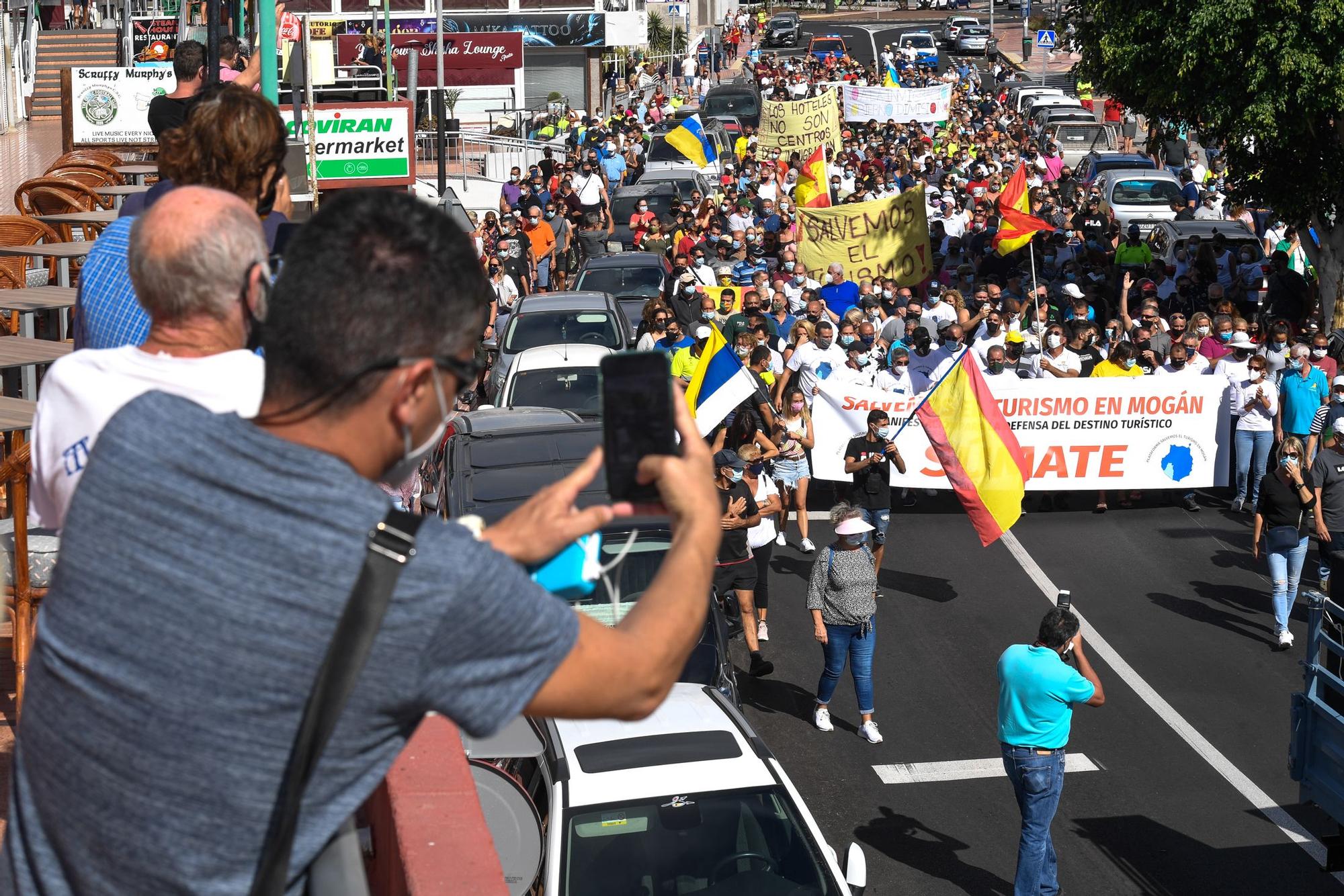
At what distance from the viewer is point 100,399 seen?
2.88 m

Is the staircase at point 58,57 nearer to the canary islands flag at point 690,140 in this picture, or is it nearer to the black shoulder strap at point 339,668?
the canary islands flag at point 690,140

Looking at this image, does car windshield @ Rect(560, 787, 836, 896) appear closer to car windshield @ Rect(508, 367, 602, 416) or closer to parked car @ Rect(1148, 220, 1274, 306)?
car windshield @ Rect(508, 367, 602, 416)

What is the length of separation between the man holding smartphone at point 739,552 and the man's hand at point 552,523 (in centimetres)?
962

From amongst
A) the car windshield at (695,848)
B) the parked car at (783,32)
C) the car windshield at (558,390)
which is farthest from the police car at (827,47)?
the car windshield at (695,848)

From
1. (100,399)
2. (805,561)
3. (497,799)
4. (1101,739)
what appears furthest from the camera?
(805,561)

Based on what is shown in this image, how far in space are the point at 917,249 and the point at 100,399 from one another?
64.3 ft

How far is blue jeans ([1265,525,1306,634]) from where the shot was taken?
41.1 ft

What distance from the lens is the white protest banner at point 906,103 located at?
44094 mm

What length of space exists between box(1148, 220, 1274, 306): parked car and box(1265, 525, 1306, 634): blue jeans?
9.62 m

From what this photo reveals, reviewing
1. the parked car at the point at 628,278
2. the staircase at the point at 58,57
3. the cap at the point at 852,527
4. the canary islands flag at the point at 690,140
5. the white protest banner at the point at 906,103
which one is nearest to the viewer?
the cap at the point at 852,527

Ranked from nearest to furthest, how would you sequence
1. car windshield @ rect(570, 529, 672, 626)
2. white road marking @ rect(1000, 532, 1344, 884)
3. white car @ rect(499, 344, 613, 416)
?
car windshield @ rect(570, 529, 672, 626), white road marking @ rect(1000, 532, 1344, 884), white car @ rect(499, 344, 613, 416)

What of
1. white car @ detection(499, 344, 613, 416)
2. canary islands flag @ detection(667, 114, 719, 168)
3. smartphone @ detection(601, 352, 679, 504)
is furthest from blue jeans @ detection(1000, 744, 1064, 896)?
canary islands flag @ detection(667, 114, 719, 168)

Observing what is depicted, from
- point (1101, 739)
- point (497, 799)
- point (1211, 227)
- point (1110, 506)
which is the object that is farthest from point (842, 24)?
point (497, 799)

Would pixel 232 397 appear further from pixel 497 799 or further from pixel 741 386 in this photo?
pixel 741 386
